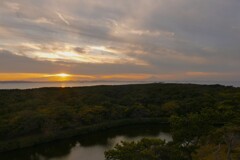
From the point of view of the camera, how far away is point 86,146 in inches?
1508

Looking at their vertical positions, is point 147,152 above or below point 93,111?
above

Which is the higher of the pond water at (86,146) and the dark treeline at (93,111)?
the dark treeline at (93,111)

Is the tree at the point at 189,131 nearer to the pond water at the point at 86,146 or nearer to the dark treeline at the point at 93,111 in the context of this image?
the dark treeline at the point at 93,111

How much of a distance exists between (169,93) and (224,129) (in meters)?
51.8

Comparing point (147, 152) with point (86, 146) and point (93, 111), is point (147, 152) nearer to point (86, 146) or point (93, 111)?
point (86, 146)

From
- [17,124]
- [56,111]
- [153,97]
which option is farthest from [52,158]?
[153,97]

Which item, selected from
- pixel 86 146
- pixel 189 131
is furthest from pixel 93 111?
pixel 189 131

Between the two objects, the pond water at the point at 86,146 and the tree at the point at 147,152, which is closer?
the tree at the point at 147,152

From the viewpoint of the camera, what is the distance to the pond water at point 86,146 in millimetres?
33281

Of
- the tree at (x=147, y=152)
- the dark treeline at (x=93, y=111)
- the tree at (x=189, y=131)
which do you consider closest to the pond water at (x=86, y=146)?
the dark treeline at (x=93, y=111)

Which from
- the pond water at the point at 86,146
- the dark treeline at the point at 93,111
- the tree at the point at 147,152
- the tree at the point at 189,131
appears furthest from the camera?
the pond water at the point at 86,146

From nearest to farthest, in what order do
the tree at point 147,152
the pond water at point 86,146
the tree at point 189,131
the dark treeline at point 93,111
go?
the tree at point 147,152 < the tree at point 189,131 < the dark treeline at point 93,111 < the pond water at point 86,146

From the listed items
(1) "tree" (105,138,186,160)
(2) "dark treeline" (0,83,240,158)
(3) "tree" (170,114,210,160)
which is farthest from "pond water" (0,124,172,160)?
(1) "tree" (105,138,186,160)

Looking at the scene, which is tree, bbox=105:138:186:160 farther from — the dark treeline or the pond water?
the pond water
